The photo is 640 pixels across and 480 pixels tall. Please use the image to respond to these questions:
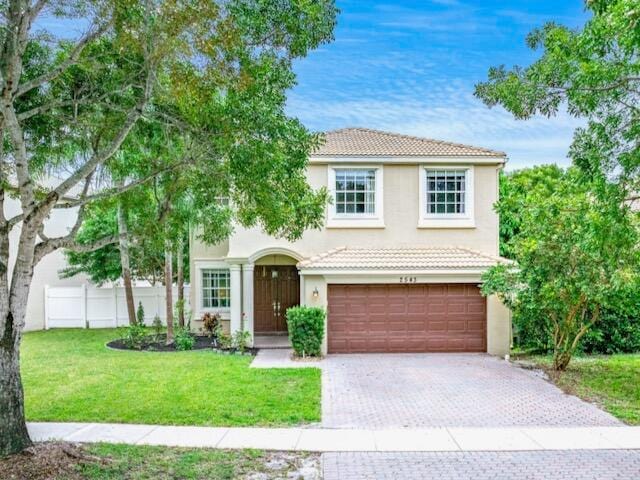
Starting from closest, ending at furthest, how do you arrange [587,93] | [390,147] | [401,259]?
[587,93]
[401,259]
[390,147]

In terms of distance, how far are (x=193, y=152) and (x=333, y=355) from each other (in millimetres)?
9903

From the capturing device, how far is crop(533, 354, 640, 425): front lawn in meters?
11.1

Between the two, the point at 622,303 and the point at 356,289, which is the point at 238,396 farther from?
the point at 622,303

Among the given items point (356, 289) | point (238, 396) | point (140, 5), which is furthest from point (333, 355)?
point (140, 5)

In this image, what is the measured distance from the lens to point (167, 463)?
782 cm

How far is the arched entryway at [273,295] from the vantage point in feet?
69.5

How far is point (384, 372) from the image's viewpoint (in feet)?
48.1

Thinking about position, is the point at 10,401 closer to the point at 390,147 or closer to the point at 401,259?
the point at 401,259

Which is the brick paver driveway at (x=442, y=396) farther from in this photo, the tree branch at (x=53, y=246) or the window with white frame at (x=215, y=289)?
the window with white frame at (x=215, y=289)

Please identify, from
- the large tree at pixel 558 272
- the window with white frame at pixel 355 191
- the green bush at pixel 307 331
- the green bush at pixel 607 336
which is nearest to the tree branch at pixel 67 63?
the large tree at pixel 558 272

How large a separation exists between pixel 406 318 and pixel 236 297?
19.8 feet

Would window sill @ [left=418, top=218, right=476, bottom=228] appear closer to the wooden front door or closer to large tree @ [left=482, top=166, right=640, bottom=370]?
large tree @ [left=482, top=166, right=640, bottom=370]

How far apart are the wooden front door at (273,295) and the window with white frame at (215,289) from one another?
4.14ft

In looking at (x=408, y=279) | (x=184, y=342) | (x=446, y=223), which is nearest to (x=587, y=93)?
(x=408, y=279)
